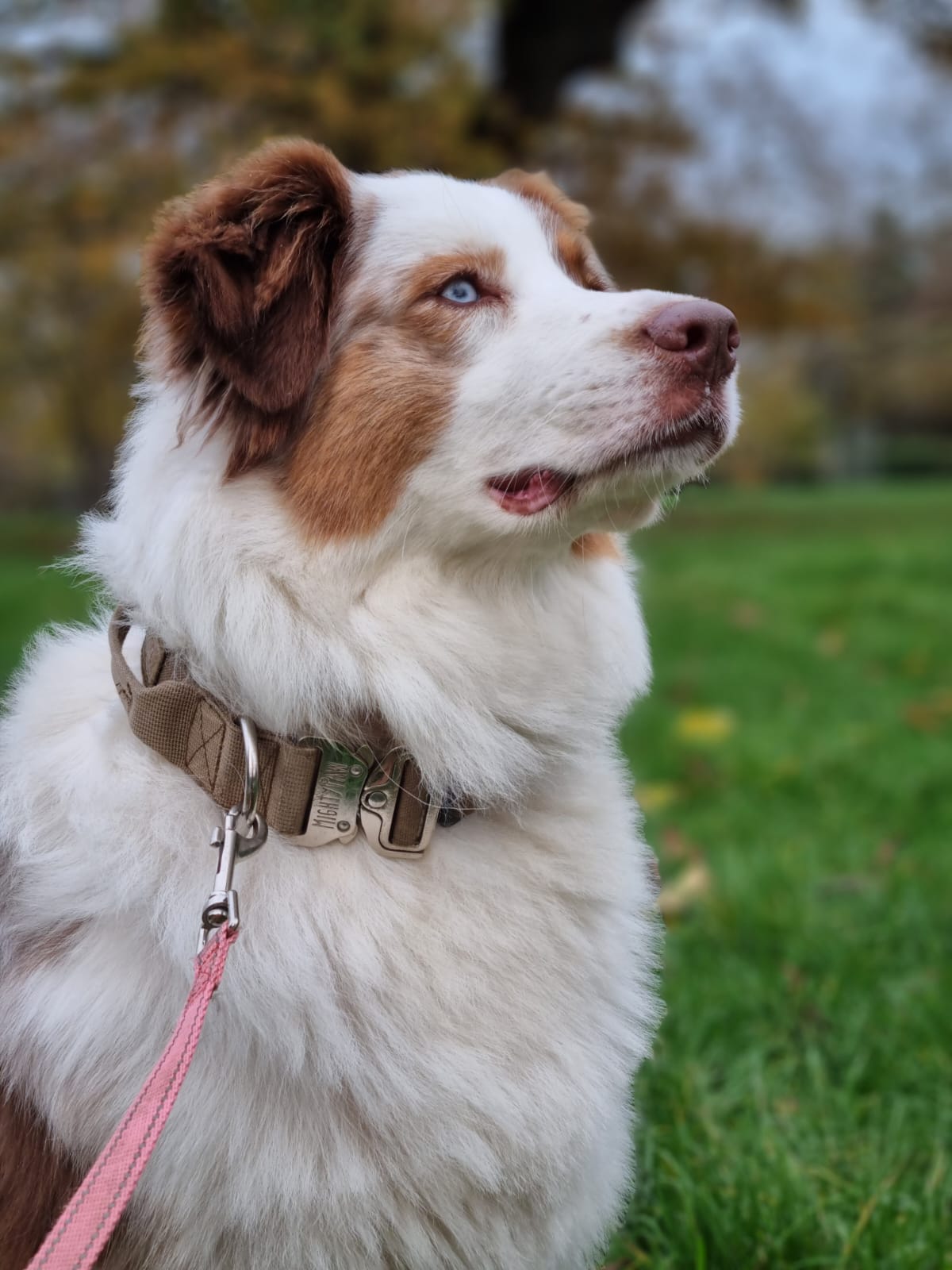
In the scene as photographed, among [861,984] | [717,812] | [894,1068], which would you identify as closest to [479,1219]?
[894,1068]

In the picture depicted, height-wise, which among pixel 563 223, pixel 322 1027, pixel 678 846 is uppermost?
pixel 563 223

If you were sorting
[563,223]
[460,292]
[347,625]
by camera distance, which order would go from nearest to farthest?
[347,625] < [460,292] < [563,223]

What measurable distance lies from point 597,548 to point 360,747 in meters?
0.69

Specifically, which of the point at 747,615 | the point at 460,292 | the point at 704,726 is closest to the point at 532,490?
the point at 460,292

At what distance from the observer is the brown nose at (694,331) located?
2031 millimetres

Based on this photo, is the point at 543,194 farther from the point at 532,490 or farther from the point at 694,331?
the point at 532,490

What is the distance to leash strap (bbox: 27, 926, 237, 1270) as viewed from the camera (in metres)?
1.59

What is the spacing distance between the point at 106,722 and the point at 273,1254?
917 millimetres

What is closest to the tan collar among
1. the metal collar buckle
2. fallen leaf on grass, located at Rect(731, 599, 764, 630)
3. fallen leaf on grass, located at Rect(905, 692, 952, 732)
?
the metal collar buckle

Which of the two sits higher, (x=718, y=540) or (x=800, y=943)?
(x=800, y=943)

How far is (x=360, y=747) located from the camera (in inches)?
80.4

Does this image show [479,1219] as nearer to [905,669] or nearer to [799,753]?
[799,753]

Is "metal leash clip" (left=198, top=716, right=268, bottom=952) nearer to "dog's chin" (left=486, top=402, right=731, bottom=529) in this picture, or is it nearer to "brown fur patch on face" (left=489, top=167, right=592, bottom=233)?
"dog's chin" (left=486, top=402, right=731, bottom=529)

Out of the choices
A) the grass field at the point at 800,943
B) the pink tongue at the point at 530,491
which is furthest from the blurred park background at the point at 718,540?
the pink tongue at the point at 530,491
